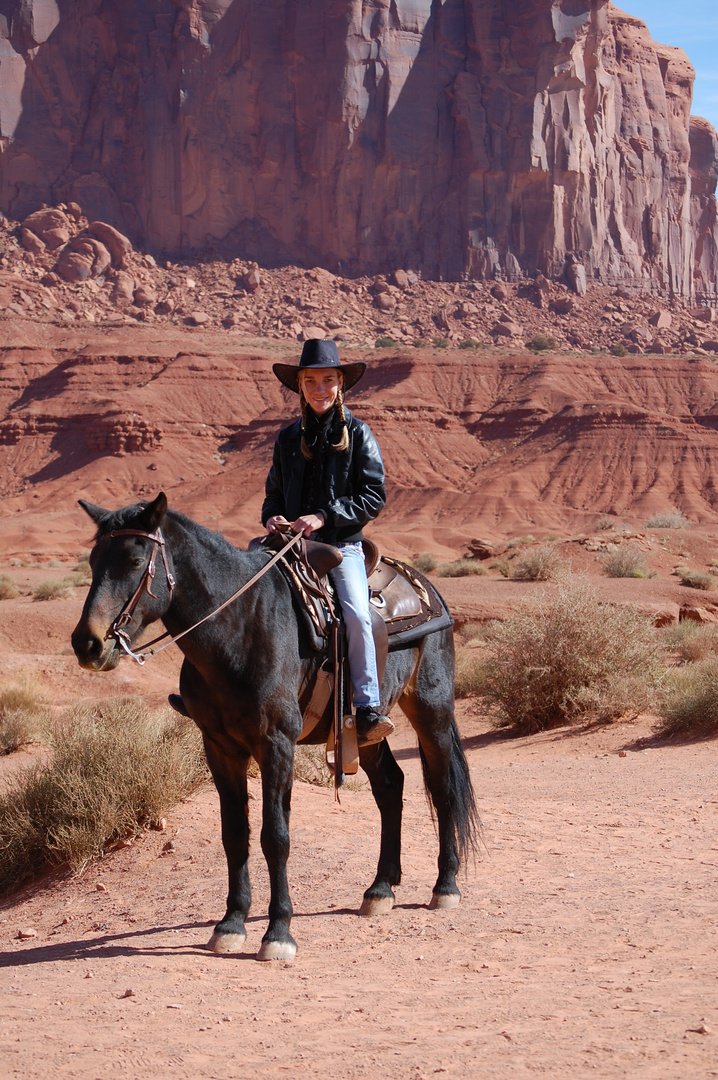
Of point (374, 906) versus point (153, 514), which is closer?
point (153, 514)

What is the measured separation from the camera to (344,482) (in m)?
6.08

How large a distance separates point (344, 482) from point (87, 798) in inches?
129

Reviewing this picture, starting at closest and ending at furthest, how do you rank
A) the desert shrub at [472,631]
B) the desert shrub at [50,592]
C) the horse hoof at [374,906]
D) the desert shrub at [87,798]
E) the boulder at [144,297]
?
the horse hoof at [374,906] → the desert shrub at [87,798] → the desert shrub at [472,631] → the desert shrub at [50,592] → the boulder at [144,297]

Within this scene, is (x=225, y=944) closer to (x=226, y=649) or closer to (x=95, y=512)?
(x=226, y=649)

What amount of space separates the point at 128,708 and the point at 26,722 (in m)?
5.79

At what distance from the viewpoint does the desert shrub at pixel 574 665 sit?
14.2 m

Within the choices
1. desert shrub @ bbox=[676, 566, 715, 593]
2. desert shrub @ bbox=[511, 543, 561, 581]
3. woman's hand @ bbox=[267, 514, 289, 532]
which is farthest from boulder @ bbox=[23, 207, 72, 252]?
woman's hand @ bbox=[267, 514, 289, 532]

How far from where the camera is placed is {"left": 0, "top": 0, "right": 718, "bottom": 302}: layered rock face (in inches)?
3634

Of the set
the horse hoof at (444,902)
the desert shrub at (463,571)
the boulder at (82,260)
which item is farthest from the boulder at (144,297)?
the horse hoof at (444,902)

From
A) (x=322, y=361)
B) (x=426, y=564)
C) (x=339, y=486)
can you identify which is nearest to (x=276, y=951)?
(x=339, y=486)

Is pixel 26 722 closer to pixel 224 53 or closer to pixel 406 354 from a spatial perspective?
pixel 406 354

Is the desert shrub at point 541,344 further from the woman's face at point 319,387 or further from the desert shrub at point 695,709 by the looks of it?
the woman's face at point 319,387

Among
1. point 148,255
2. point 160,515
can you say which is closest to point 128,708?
point 160,515

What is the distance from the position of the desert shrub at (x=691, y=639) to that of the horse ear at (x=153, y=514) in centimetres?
1434
